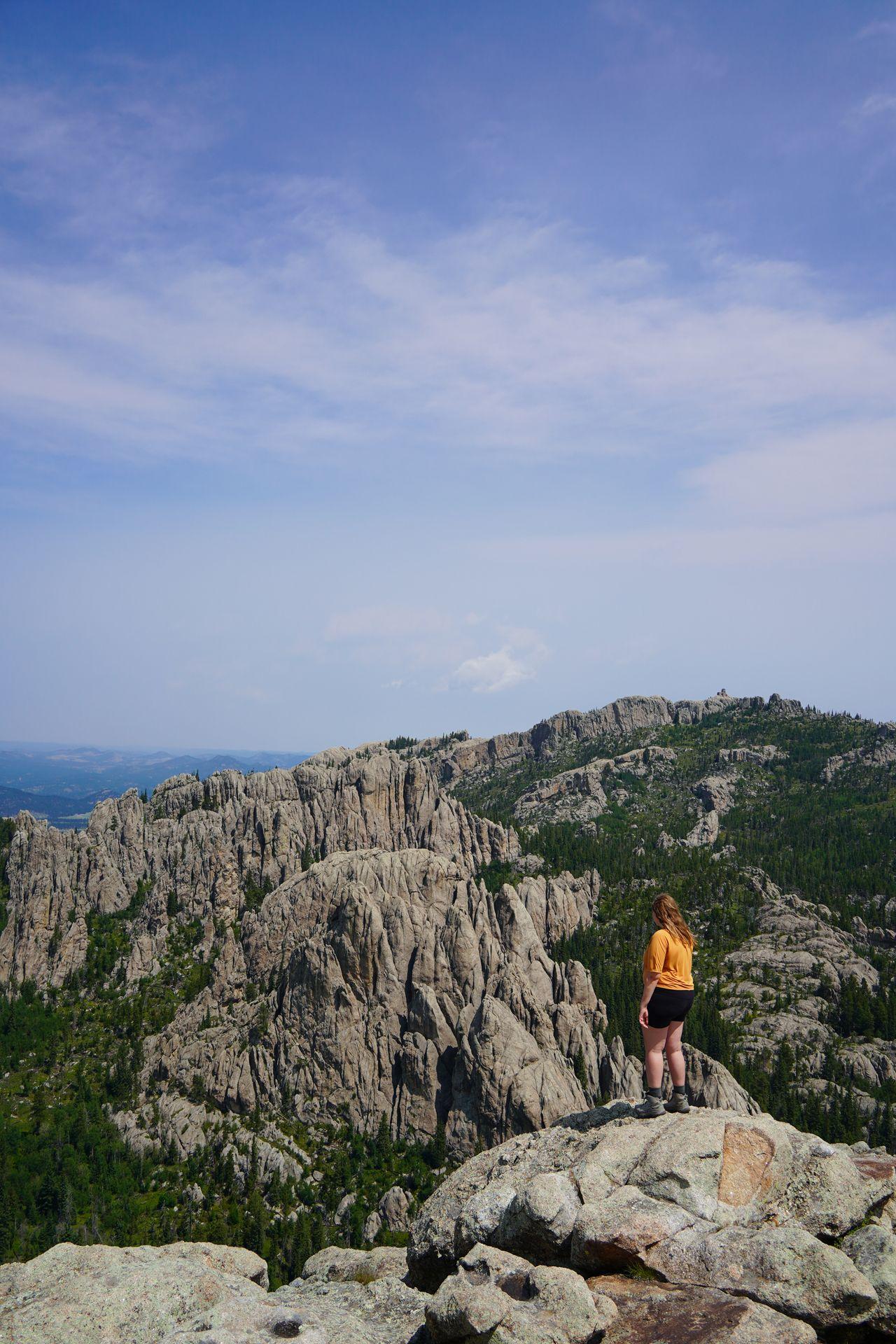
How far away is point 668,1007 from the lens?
21328mm

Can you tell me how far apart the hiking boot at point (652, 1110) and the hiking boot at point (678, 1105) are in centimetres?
21

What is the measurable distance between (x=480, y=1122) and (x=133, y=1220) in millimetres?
47989

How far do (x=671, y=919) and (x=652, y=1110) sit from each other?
5028mm

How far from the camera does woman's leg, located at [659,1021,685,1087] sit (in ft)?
70.7

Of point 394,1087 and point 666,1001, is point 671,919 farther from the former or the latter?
point 394,1087

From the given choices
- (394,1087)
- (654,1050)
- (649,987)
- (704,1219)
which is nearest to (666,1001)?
(649,987)

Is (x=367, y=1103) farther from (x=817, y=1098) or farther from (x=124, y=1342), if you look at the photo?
(x=124, y=1342)

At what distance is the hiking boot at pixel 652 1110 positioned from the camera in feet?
70.2

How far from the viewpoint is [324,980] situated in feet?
448

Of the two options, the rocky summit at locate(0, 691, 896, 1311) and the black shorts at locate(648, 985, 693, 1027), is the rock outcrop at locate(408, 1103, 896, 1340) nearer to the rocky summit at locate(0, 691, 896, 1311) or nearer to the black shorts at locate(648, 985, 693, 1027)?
the rocky summit at locate(0, 691, 896, 1311)

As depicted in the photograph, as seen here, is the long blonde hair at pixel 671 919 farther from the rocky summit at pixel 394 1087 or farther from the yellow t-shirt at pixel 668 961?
the rocky summit at pixel 394 1087

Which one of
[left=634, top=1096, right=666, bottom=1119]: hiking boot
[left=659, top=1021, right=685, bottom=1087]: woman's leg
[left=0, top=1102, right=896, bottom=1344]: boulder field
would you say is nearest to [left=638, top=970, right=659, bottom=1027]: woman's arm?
[left=659, top=1021, right=685, bottom=1087]: woman's leg

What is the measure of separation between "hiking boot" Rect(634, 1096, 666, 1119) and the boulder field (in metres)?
0.67

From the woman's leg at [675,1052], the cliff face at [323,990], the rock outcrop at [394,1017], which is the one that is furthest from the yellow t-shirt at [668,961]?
the rock outcrop at [394,1017]
